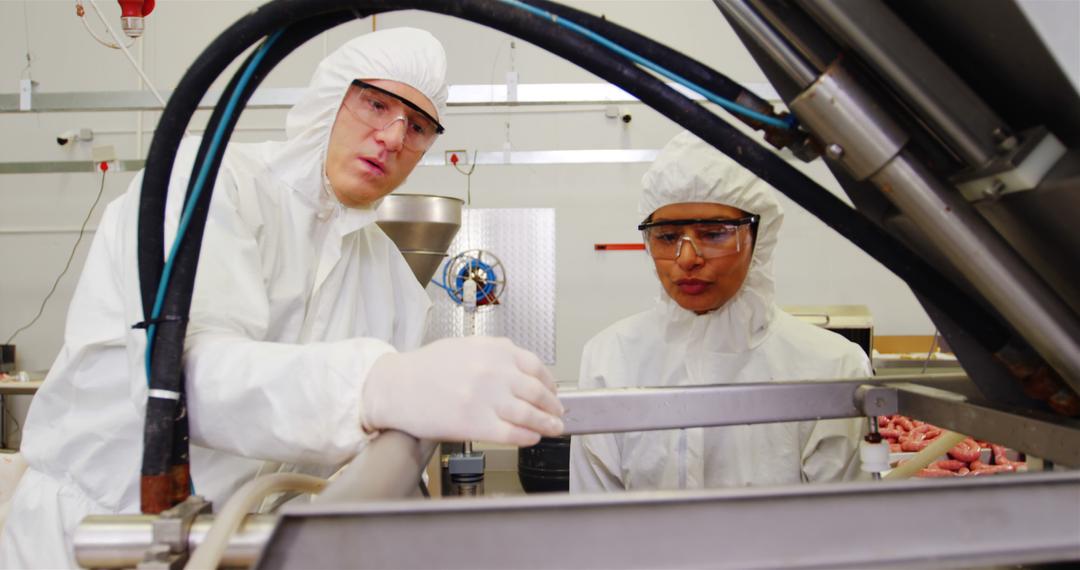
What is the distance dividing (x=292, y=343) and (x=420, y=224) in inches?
48.6

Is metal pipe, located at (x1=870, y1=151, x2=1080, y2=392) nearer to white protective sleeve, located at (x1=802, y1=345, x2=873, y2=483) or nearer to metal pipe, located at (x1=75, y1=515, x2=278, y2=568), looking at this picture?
metal pipe, located at (x1=75, y1=515, x2=278, y2=568)

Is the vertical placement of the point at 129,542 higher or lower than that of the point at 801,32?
lower

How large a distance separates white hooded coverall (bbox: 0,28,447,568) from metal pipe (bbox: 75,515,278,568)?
0.63 ft

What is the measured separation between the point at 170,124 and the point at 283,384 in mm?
255

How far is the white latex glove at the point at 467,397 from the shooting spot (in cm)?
58

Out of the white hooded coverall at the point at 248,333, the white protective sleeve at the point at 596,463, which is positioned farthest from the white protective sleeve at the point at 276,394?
the white protective sleeve at the point at 596,463

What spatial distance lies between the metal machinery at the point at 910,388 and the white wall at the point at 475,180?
279 centimetres

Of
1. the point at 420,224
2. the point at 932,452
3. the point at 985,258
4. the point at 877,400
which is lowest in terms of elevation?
the point at 932,452

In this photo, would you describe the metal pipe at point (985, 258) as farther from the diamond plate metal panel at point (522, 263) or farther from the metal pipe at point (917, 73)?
the diamond plate metal panel at point (522, 263)

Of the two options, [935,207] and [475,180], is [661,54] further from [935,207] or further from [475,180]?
[475,180]

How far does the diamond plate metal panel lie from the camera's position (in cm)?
346

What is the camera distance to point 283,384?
0.64 m

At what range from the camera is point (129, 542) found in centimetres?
42

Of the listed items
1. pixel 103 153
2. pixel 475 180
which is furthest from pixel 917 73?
pixel 103 153
